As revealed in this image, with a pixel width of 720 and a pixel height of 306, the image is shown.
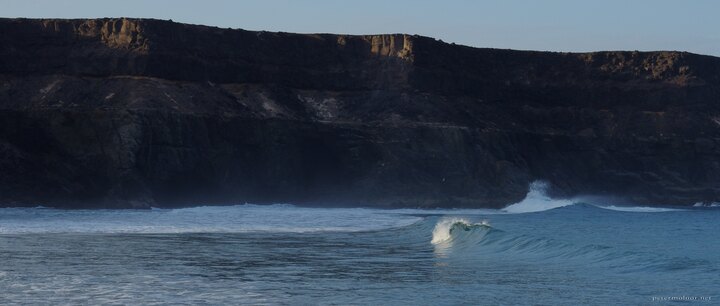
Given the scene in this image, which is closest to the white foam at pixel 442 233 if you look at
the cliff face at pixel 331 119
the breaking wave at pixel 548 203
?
the cliff face at pixel 331 119

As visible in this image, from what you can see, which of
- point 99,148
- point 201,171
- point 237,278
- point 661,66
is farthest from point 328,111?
point 237,278

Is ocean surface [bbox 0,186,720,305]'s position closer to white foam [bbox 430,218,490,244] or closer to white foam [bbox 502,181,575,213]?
white foam [bbox 430,218,490,244]

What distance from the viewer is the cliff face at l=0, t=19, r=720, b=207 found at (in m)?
55.1

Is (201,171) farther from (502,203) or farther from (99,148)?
(502,203)

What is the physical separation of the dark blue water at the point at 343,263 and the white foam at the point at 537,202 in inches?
655

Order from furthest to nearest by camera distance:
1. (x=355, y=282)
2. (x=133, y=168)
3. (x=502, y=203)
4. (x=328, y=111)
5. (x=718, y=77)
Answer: (x=718, y=77) < (x=328, y=111) < (x=502, y=203) < (x=133, y=168) < (x=355, y=282)

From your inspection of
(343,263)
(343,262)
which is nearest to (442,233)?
(343,262)

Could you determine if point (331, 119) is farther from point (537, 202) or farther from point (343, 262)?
point (343, 262)

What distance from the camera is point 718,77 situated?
75000mm

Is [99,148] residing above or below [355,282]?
above

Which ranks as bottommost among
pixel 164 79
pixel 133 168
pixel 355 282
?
pixel 355 282

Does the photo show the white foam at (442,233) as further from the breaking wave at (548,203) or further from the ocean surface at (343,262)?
the breaking wave at (548,203)

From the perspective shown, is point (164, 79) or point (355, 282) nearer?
point (355, 282)

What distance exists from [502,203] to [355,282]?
130 ft
